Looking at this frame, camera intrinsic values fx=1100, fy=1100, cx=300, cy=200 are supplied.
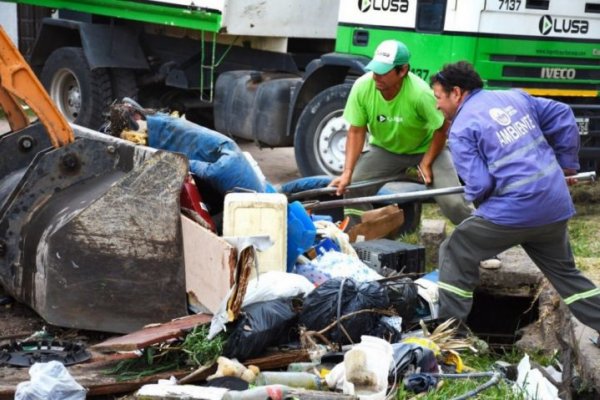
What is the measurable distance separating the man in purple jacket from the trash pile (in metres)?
0.39

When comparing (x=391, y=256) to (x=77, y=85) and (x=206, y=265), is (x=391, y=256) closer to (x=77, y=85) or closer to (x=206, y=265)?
(x=206, y=265)

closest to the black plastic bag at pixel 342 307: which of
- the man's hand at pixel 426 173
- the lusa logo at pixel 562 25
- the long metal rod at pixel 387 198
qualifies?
the long metal rod at pixel 387 198

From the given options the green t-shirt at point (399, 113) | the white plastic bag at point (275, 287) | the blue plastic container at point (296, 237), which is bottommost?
the white plastic bag at point (275, 287)

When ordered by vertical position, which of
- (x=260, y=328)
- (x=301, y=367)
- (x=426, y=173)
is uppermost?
(x=426, y=173)

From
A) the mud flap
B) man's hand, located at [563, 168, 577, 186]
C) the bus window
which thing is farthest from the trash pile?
the bus window

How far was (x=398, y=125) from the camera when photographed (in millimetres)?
7215

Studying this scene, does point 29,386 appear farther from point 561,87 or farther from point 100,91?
point 100,91

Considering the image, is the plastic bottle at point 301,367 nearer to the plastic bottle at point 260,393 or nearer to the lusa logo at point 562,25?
the plastic bottle at point 260,393

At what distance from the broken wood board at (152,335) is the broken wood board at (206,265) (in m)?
0.11

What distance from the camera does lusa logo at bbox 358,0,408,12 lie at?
370 inches

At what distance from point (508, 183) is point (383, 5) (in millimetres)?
4253

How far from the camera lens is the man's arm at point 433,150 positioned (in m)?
7.14

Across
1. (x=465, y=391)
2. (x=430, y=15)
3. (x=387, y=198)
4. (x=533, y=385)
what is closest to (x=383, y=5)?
(x=430, y=15)

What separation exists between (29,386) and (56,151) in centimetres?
159
